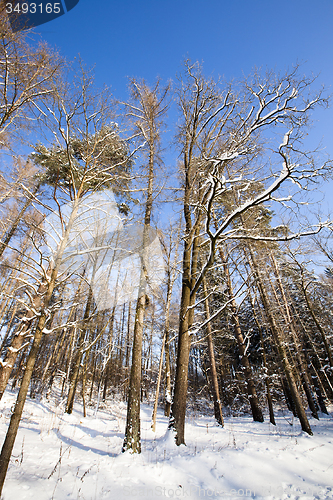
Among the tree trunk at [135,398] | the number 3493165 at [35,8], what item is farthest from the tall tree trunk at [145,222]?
the number 3493165 at [35,8]

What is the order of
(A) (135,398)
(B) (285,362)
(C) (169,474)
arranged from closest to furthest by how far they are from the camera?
1. (C) (169,474)
2. (A) (135,398)
3. (B) (285,362)

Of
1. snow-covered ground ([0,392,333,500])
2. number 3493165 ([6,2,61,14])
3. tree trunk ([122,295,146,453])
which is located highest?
number 3493165 ([6,2,61,14])

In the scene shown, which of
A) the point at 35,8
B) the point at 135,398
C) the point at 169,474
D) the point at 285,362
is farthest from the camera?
the point at 285,362

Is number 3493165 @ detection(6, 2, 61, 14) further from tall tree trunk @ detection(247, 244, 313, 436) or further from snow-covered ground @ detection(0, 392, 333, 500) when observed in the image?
snow-covered ground @ detection(0, 392, 333, 500)

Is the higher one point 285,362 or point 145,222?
point 145,222

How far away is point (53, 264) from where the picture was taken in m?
3.98

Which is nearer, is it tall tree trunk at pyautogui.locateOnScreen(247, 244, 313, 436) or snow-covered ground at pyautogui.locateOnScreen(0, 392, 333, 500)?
A: snow-covered ground at pyautogui.locateOnScreen(0, 392, 333, 500)

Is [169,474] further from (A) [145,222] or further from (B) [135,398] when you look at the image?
(A) [145,222]

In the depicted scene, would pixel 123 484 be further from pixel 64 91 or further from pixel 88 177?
pixel 64 91

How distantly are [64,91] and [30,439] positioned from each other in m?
8.87

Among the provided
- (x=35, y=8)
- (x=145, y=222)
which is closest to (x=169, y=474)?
(x=145, y=222)

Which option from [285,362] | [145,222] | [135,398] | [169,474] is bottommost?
[169,474]

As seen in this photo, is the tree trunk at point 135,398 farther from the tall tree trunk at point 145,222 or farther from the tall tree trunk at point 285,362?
the tall tree trunk at point 285,362

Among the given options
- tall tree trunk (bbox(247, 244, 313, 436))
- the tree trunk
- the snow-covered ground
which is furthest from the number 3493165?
the snow-covered ground
